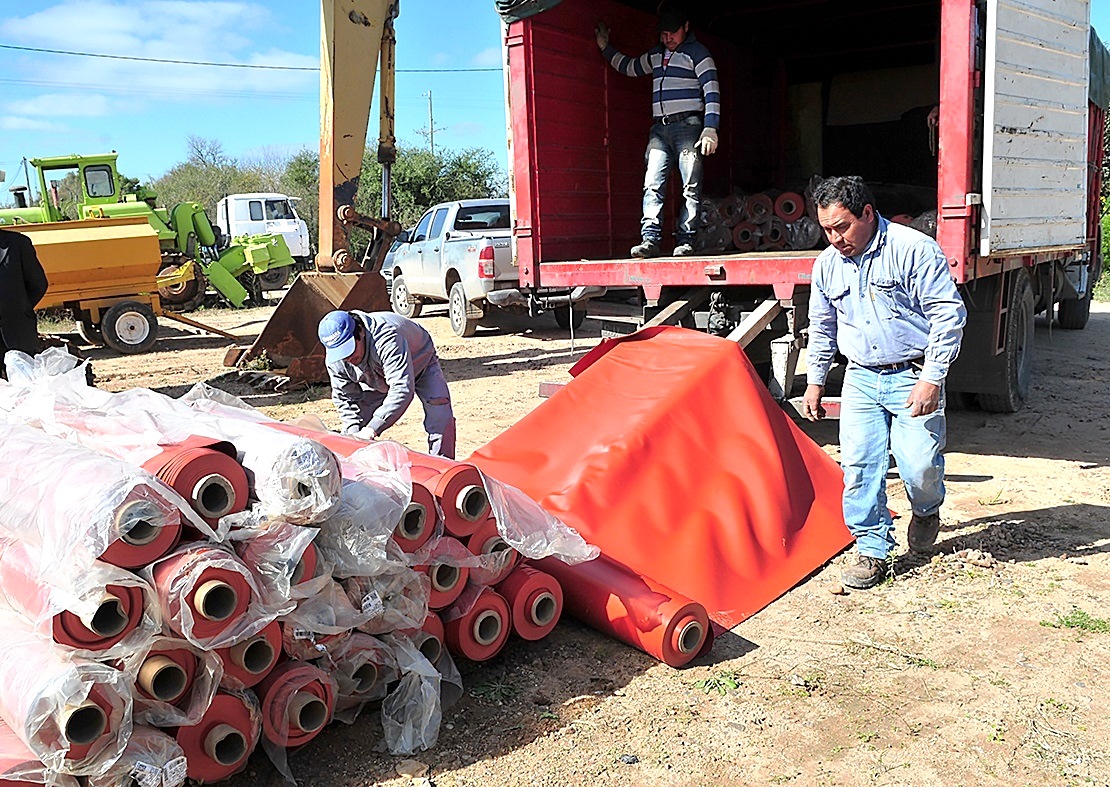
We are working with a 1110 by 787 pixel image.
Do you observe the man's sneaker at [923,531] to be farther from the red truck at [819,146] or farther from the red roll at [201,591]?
the red roll at [201,591]

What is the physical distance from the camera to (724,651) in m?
3.69

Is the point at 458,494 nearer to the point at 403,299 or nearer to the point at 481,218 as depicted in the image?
the point at 481,218

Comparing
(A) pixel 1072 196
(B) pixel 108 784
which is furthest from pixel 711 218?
(B) pixel 108 784

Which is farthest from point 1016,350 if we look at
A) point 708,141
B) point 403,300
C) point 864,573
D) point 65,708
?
point 403,300

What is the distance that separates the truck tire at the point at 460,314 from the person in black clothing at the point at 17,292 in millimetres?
6487

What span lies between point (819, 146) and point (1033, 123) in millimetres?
4544

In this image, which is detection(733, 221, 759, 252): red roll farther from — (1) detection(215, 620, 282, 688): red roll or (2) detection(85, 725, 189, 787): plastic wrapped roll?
(2) detection(85, 725, 189, 787): plastic wrapped roll

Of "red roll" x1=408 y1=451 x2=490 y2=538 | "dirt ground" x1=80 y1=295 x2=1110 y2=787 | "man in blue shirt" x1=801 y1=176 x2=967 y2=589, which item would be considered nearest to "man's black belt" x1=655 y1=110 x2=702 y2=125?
"man in blue shirt" x1=801 y1=176 x2=967 y2=589

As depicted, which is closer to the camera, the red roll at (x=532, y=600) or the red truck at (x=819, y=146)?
the red roll at (x=532, y=600)

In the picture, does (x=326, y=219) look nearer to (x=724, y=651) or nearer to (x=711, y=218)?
(x=711, y=218)

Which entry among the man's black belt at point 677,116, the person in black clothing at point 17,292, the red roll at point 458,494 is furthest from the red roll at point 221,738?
the man's black belt at point 677,116

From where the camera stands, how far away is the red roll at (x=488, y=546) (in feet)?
11.3

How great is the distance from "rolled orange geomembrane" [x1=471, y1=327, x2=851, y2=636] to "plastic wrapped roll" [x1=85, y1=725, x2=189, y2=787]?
65.6 inches

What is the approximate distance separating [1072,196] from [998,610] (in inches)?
175
